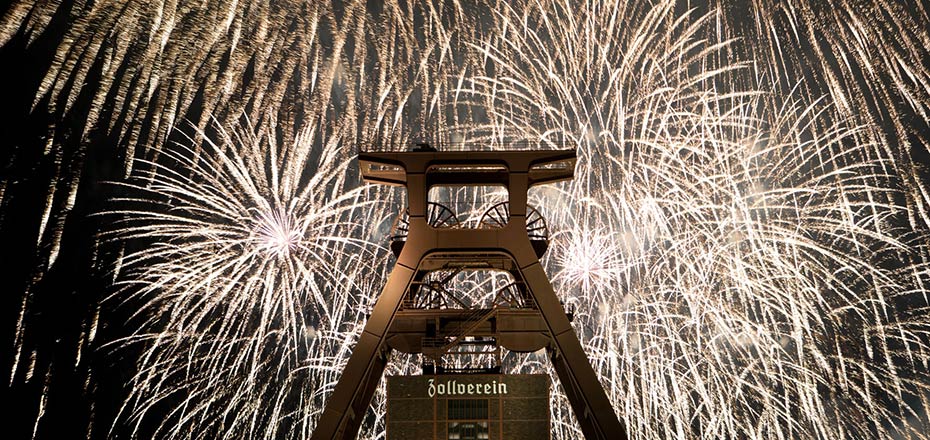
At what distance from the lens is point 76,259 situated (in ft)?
167

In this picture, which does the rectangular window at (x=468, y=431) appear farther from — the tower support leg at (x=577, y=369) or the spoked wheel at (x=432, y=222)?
the spoked wheel at (x=432, y=222)

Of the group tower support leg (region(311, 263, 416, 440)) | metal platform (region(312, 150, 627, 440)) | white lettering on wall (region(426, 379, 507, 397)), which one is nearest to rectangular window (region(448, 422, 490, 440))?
white lettering on wall (region(426, 379, 507, 397))

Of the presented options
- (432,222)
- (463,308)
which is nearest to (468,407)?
(463,308)

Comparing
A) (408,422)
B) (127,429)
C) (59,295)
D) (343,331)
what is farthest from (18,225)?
(408,422)

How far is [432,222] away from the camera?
83.7ft

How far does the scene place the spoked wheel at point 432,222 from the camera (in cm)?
2486

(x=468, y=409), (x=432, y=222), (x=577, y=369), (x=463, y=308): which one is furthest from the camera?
(x=432, y=222)

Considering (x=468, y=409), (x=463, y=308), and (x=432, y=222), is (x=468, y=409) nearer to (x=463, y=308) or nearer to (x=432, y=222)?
(x=463, y=308)

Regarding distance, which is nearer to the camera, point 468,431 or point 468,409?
point 468,431

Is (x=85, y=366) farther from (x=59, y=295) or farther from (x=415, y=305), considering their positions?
(x=415, y=305)

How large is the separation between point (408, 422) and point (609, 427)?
678 cm

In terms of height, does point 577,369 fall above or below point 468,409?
above

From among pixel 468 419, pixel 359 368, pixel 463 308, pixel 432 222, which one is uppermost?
pixel 432 222

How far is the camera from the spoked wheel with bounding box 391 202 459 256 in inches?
979
